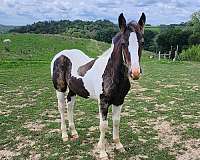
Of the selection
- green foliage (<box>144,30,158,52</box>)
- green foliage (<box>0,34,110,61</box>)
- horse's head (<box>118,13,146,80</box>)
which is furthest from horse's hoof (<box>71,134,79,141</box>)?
green foliage (<box>144,30,158,52</box>)

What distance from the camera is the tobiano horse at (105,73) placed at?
15.8 ft

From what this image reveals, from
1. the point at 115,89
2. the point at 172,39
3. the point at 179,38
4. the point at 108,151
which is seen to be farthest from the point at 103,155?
the point at 179,38

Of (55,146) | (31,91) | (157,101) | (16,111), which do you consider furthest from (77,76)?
(31,91)

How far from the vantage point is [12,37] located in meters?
44.6

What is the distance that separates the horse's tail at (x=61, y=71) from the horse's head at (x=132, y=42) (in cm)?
193

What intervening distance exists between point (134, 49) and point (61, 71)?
234cm

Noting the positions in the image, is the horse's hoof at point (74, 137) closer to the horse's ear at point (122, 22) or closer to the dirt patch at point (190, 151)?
the dirt patch at point (190, 151)

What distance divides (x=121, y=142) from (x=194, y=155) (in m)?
1.39

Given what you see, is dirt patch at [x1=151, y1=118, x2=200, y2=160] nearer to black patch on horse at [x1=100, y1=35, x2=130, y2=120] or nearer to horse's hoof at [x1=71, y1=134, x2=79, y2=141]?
black patch on horse at [x1=100, y1=35, x2=130, y2=120]

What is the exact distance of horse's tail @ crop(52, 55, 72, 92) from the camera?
21.9ft

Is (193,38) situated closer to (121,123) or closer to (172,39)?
(172,39)

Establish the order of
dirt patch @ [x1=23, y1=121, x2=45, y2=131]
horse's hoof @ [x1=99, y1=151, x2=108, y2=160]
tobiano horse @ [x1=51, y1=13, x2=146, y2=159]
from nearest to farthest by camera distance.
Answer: tobiano horse @ [x1=51, y1=13, x2=146, y2=159] → horse's hoof @ [x1=99, y1=151, x2=108, y2=160] → dirt patch @ [x1=23, y1=121, x2=45, y2=131]

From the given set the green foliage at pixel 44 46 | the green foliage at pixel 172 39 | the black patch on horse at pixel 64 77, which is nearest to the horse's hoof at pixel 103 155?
the black patch on horse at pixel 64 77

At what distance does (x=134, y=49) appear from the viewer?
474cm
